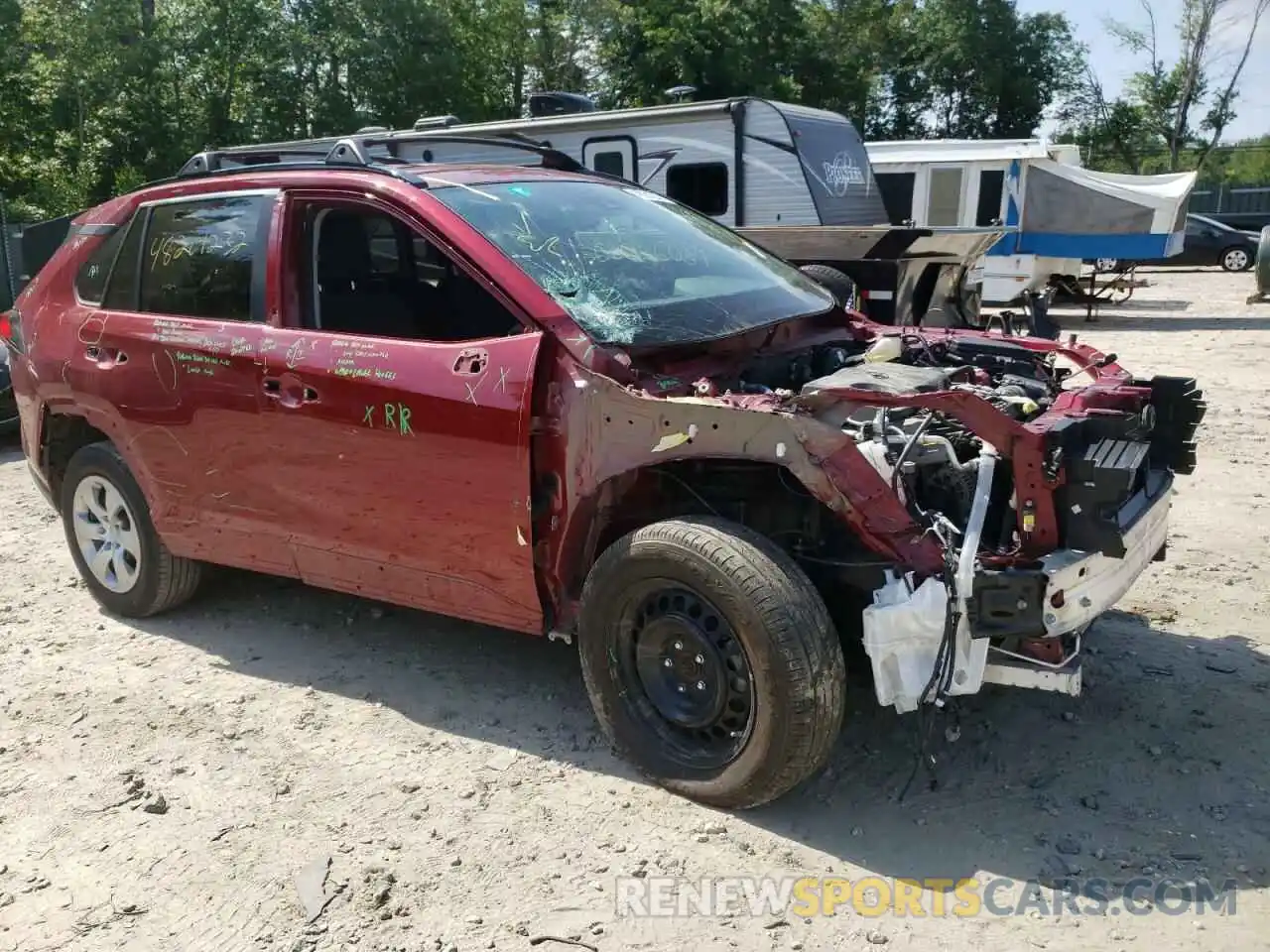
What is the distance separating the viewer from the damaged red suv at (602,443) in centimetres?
306

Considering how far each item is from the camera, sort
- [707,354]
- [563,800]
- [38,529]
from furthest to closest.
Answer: [38,529]
[707,354]
[563,800]

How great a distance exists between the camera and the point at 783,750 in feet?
10.2

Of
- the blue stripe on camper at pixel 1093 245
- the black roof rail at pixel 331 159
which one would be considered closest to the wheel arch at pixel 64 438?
the black roof rail at pixel 331 159

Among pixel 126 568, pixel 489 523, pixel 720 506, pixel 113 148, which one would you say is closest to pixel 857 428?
pixel 720 506

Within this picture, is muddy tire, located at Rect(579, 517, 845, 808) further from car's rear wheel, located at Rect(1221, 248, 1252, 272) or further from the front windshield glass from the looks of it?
car's rear wheel, located at Rect(1221, 248, 1252, 272)

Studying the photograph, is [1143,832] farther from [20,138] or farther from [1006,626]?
[20,138]

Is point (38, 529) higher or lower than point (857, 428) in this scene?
lower

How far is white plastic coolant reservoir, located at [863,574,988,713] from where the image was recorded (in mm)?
2975

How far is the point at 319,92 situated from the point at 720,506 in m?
24.5

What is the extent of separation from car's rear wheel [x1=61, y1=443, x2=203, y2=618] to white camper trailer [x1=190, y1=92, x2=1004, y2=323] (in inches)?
220

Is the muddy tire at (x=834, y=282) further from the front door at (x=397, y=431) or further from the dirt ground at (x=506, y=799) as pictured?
the front door at (x=397, y=431)

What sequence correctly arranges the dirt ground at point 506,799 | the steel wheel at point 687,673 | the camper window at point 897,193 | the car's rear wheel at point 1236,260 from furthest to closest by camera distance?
the car's rear wheel at point 1236,260 → the camper window at point 897,193 → the steel wheel at point 687,673 → the dirt ground at point 506,799

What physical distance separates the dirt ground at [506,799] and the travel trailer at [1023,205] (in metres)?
12.1

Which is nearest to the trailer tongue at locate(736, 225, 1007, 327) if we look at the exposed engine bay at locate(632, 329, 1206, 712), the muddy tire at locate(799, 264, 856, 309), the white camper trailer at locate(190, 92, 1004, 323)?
the white camper trailer at locate(190, 92, 1004, 323)
